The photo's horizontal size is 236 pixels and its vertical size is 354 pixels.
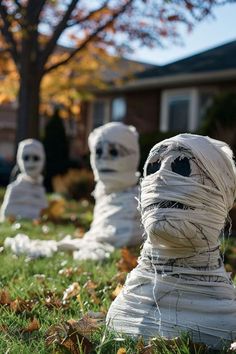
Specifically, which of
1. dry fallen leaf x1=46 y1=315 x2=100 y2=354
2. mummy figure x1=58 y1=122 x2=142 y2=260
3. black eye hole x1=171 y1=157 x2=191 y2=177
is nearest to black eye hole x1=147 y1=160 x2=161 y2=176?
black eye hole x1=171 y1=157 x2=191 y2=177

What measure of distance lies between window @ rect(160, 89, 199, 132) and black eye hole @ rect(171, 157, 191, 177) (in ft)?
52.5

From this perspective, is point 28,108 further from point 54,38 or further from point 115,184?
point 115,184

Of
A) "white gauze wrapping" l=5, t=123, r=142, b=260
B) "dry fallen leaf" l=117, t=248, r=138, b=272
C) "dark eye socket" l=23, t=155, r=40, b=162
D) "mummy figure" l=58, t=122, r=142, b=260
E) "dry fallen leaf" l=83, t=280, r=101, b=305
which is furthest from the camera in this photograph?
"dark eye socket" l=23, t=155, r=40, b=162

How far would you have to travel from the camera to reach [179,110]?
19.6m

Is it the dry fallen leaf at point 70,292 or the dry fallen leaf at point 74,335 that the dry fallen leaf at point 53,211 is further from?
the dry fallen leaf at point 74,335

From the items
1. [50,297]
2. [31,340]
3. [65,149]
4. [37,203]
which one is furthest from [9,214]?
[65,149]

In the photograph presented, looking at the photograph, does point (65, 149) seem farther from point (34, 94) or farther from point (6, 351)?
point (6, 351)

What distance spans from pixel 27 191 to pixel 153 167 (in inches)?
246

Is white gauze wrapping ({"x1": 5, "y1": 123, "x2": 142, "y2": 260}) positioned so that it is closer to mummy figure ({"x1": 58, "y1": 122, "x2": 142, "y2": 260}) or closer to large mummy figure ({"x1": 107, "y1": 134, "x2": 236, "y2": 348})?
mummy figure ({"x1": 58, "y1": 122, "x2": 142, "y2": 260})

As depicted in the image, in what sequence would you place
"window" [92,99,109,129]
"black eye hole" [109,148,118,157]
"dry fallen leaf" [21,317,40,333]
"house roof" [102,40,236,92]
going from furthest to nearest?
1. "window" [92,99,109,129]
2. "house roof" [102,40,236,92]
3. "black eye hole" [109,148,118,157]
4. "dry fallen leaf" [21,317,40,333]

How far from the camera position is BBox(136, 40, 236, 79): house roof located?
697 inches

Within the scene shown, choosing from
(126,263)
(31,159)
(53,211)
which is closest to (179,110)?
(31,159)

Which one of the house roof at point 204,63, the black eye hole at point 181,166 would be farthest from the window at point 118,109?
the black eye hole at point 181,166

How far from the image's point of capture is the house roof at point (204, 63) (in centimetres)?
1770
